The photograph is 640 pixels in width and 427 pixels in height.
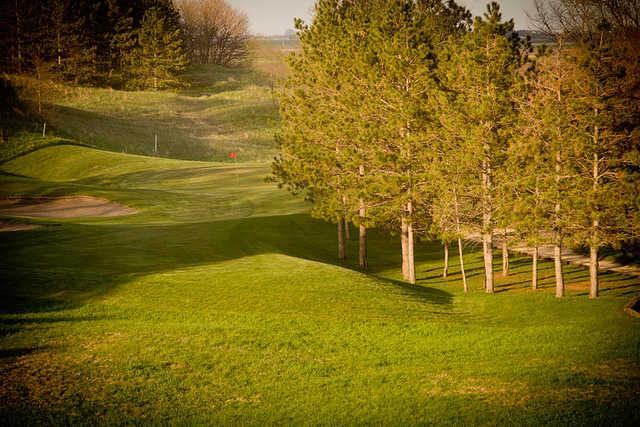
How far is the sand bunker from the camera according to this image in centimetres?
4020

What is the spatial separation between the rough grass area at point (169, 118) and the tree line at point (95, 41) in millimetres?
5604

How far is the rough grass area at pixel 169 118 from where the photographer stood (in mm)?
77312

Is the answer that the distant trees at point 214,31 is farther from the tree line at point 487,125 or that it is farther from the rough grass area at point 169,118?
the tree line at point 487,125

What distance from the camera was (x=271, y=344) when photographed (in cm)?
1566

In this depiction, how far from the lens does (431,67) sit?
3109 cm

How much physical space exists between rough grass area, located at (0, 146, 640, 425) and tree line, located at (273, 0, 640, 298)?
4.71m

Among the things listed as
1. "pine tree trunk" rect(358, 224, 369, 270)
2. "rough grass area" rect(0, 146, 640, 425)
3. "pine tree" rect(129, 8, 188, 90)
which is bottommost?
"pine tree trunk" rect(358, 224, 369, 270)

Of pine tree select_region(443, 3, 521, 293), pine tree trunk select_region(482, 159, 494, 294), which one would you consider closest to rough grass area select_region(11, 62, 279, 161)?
pine tree select_region(443, 3, 521, 293)

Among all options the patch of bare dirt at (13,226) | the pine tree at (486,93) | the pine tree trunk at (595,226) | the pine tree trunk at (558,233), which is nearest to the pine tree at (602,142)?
the pine tree trunk at (595,226)

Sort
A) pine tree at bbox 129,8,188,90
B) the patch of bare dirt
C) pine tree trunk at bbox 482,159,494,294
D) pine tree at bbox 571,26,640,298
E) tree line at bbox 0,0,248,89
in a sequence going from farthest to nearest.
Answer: pine tree at bbox 129,8,188,90
tree line at bbox 0,0,248,89
the patch of bare dirt
pine tree trunk at bbox 482,159,494,294
pine tree at bbox 571,26,640,298

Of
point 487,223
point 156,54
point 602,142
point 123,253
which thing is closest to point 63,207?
point 123,253

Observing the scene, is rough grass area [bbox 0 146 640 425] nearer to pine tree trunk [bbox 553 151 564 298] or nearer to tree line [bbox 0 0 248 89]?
pine tree trunk [bbox 553 151 564 298]

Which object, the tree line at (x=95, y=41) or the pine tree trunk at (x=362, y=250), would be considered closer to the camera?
the pine tree trunk at (x=362, y=250)

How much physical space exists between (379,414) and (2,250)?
20561 mm
